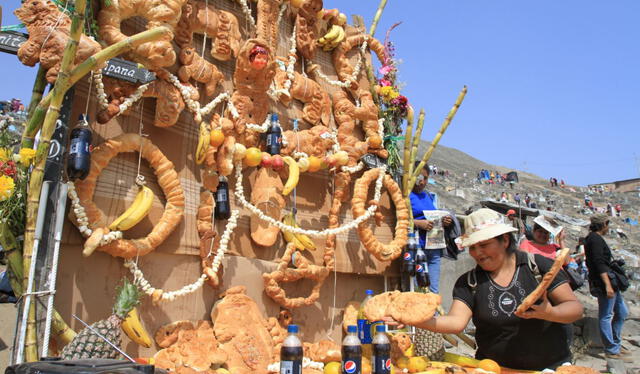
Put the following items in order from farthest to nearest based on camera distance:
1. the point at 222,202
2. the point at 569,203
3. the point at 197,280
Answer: the point at 569,203, the point at 222,202, the point at 197,280

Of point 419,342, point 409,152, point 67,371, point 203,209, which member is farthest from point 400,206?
point 67,371

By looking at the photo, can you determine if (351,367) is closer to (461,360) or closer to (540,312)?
(540,312)

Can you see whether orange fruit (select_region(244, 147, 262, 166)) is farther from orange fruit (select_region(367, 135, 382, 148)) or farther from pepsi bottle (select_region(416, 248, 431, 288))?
pepsi bottle (select_region(416, 248, 431, 288))

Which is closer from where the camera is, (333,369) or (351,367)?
(351,367)

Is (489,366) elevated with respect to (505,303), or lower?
lower

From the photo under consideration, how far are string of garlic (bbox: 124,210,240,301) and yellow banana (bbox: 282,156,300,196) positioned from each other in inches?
20.8

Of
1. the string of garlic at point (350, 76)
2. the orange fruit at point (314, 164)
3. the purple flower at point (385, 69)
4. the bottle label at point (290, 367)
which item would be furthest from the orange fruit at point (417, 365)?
the purple flower at point (385, 69)

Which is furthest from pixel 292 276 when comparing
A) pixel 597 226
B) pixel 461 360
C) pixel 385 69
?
pixel 597 226

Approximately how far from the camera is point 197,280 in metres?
4.04

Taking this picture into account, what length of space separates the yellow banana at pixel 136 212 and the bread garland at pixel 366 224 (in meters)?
2.28

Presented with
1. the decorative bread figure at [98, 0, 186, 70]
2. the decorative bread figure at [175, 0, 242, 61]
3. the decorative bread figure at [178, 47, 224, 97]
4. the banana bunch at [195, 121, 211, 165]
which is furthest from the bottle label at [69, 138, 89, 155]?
the decorative bread figure at [175, 0, 242, 61]

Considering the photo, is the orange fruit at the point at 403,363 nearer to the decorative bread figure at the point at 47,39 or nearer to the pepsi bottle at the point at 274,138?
the pepsi bottle at the point at 274,138

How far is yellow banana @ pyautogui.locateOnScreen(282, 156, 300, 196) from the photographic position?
4.70 meters

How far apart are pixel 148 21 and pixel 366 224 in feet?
9.55
